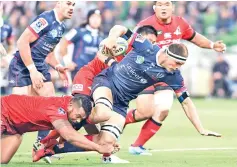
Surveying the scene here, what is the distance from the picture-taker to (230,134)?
55.5 feet

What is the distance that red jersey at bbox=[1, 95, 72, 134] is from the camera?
35.7ft

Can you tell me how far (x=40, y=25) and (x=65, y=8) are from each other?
1.68 feet

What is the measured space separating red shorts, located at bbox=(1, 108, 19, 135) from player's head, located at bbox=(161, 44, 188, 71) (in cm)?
216

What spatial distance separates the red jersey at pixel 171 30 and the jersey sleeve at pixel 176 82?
1118 mm

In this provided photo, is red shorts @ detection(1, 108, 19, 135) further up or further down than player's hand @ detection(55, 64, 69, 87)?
further down

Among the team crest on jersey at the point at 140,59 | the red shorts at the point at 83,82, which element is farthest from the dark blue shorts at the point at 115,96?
the team crest on jersey at the point at 140,59

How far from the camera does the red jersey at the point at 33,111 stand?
10867 mm

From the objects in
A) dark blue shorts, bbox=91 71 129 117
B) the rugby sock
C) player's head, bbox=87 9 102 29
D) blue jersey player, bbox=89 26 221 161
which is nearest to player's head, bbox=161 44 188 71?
blue jersey player, bbox=89 26 221 161

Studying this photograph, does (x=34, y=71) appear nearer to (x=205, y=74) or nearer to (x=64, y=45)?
(x=64, y=45)

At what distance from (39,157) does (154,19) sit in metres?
3.59

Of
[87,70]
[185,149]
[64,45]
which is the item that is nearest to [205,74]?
[64,45]

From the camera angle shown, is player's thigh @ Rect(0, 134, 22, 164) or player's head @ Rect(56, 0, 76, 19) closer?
player's thigh @ Rect(0, 134, 22, 164)

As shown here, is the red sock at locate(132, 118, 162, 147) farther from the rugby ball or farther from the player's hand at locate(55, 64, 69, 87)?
the rugby ball

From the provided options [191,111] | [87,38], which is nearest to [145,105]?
[191,111]
